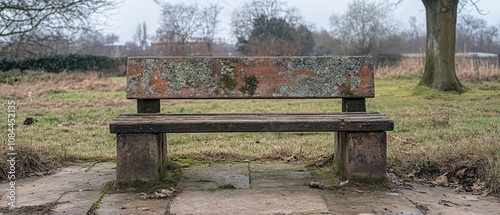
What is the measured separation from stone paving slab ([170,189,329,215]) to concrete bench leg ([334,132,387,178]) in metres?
0.39

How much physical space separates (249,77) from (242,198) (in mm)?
1179

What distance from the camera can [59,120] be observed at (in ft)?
32.5

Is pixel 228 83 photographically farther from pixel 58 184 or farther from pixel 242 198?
pixel 58 184

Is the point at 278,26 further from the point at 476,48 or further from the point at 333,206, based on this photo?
the point at 333,206

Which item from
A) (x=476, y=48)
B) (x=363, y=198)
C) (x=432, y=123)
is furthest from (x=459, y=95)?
(x=476, y=48)

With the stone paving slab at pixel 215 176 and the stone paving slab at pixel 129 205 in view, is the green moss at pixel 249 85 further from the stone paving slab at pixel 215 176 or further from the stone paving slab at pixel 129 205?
the stone paving slab at pixel 129 205

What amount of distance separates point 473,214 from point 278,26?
40285 mm

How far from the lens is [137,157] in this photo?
4.07 metres

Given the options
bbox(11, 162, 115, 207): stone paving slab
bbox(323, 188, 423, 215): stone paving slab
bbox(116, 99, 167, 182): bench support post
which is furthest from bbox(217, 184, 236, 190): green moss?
bbox(11, 162, 115, 207): stone paving slab

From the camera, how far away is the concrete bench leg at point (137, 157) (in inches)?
159

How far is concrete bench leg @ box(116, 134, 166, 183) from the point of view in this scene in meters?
4.04

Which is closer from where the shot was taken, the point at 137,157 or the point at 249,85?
the point at 137,157

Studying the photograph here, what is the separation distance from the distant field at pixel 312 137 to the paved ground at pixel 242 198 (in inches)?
18.6

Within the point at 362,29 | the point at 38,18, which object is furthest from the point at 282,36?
the point at 38,18
